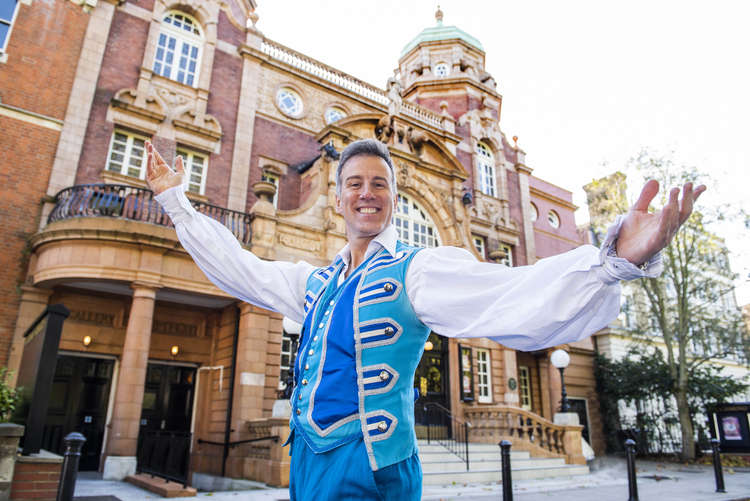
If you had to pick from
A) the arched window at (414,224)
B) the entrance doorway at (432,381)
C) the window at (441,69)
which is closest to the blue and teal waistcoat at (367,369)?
the entrance doorway at (432,381)

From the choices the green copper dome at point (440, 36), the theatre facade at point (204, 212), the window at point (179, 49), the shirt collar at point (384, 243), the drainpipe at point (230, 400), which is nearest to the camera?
the shirt collar at point (384, 243)

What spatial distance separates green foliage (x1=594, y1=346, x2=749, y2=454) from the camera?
20828 mm

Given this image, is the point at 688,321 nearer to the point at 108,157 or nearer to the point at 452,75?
the point at 452,75

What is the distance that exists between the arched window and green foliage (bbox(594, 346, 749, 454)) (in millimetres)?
11839

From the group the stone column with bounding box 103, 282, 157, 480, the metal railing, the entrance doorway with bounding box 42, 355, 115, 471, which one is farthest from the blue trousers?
the metal railing

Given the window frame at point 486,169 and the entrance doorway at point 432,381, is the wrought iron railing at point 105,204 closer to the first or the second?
the entrance doorway at point 432,381

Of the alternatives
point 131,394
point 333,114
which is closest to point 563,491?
point 131,394

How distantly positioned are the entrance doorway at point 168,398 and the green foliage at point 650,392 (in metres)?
19.0

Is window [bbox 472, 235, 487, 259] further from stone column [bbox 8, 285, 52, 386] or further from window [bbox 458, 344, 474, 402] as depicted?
stone column [bbox 8, 285, 52, 386]

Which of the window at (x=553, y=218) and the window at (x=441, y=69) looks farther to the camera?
the window at (x=553, y=218)

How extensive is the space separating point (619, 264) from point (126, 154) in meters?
16.0

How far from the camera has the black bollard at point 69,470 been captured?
5.46m

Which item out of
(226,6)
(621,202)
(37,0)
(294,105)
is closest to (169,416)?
(294,105)

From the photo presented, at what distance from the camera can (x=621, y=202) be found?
2205 centimetres
